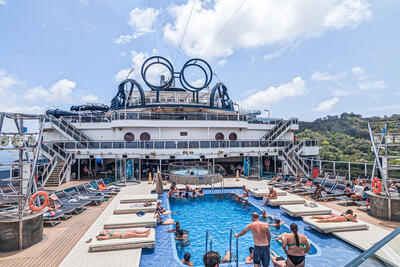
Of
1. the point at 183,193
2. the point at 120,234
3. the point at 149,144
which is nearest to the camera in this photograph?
the point at 120,234

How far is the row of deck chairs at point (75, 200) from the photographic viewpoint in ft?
34.3

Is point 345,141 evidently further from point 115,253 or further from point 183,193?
point 115,253

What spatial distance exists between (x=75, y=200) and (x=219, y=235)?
812 centimetres

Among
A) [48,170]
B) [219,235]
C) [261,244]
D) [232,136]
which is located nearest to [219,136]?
[232,136]

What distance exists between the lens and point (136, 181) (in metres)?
20.8

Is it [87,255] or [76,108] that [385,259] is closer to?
[87,255]

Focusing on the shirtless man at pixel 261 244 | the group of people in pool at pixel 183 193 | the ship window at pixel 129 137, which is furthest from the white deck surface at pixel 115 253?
the ship window at pixel 129 137

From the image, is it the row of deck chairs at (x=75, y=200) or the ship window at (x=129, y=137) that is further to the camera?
the ship window at (x=129, y=137)

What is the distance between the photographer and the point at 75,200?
498 inches

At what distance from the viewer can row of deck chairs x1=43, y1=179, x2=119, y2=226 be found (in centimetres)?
1044

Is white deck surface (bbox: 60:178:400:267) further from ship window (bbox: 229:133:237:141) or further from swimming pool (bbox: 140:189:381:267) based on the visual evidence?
ship window (bbox: 229:133:237:141)

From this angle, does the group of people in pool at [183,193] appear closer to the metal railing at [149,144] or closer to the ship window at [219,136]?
the metal railing at [149,144]

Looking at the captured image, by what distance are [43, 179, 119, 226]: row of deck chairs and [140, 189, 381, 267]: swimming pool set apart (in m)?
4.06

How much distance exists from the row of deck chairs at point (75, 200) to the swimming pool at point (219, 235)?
4.06 meters
